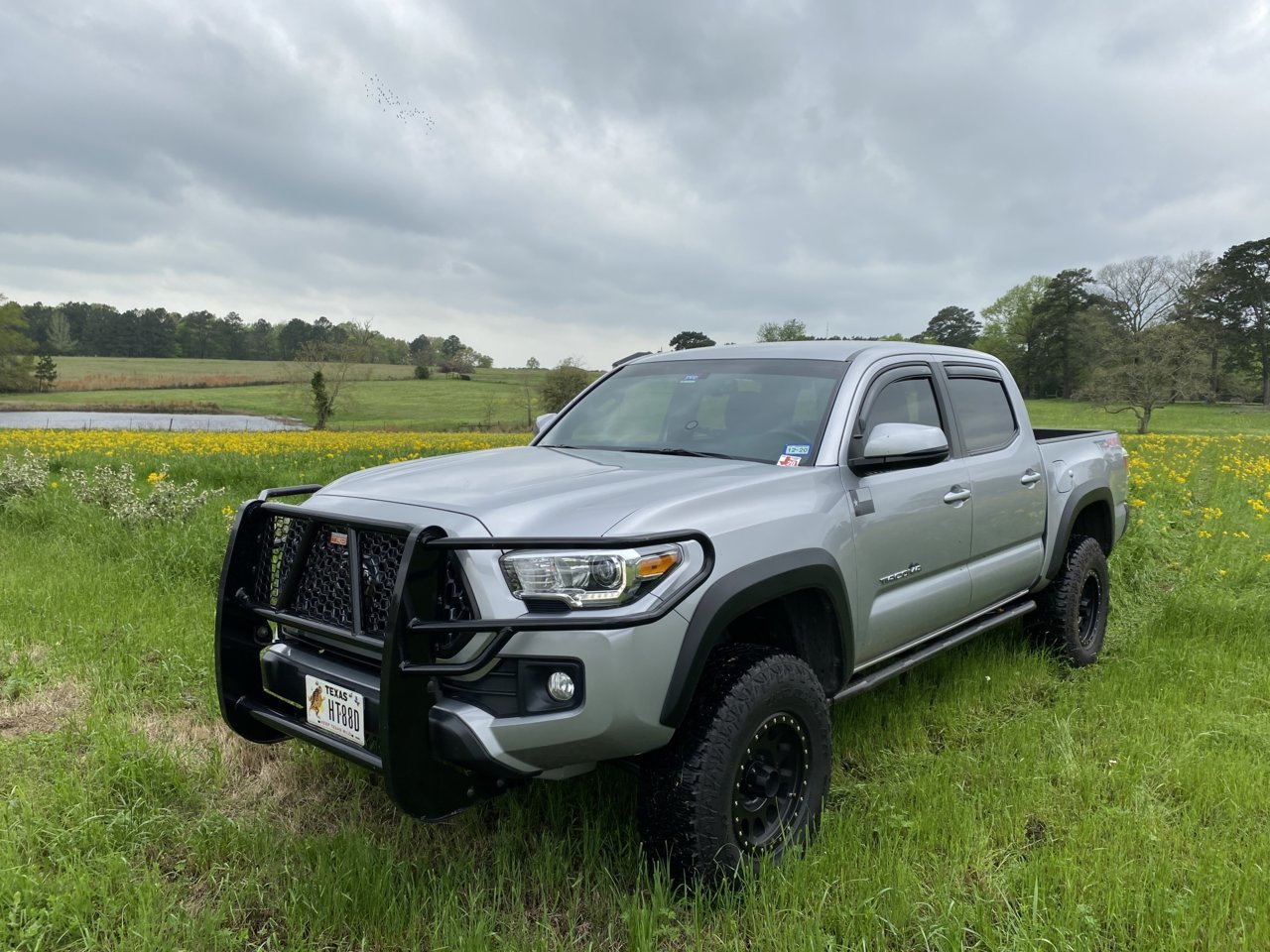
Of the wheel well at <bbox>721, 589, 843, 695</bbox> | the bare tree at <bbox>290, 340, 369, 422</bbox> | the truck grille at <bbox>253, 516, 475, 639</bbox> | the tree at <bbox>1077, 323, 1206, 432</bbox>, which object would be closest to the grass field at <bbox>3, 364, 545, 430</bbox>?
the bare tree at <bbox>290, 340, 369, 422</bbox>

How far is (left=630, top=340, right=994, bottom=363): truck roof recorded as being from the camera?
3547 mm

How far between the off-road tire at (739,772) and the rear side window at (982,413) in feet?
5.99

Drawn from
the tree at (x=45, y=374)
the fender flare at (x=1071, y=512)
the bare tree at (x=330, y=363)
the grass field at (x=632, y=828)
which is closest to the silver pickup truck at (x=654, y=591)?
the grass field at (x=632, y=828)

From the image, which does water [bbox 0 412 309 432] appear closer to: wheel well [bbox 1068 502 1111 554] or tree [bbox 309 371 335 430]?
tree [bbox 309 371 335 430]

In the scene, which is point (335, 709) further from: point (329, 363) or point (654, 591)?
point (329, 363)

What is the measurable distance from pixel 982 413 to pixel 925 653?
1390mm

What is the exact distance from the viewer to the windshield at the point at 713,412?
3219 mm

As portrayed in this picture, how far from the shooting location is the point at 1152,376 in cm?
3856

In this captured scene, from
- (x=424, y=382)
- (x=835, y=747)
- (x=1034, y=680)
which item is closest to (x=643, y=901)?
(x=835, y=747)

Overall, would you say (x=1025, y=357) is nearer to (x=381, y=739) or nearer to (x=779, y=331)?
(x=779, y=331)

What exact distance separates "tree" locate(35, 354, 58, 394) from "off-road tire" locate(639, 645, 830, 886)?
244 feet

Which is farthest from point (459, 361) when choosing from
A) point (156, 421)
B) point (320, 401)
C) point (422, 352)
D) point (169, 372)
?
point (156, 421)

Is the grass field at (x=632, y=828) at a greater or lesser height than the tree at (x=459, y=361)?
lesser

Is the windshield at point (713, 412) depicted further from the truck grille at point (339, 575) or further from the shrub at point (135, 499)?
the shrub at point (135, 499)
